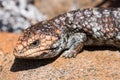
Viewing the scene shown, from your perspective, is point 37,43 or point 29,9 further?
point 29,9

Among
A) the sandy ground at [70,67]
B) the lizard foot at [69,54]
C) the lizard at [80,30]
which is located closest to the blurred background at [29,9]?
the sandy ground at [70,67]

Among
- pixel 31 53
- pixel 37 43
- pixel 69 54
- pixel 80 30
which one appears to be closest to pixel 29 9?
pixel 80 30

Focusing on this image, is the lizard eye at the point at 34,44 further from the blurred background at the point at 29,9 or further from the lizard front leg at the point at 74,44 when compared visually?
the blurred background at the point at 29,9

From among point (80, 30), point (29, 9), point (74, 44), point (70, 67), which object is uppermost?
point (29, 9)

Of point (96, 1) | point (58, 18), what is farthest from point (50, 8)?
point (58, 18)

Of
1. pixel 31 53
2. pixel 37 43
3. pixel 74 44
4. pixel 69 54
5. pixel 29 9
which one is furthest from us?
pixel 29 9

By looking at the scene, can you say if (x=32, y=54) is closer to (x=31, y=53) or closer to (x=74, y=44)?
(x=31, y=53)

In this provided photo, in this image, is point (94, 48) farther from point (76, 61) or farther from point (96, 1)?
point (96, 1)
